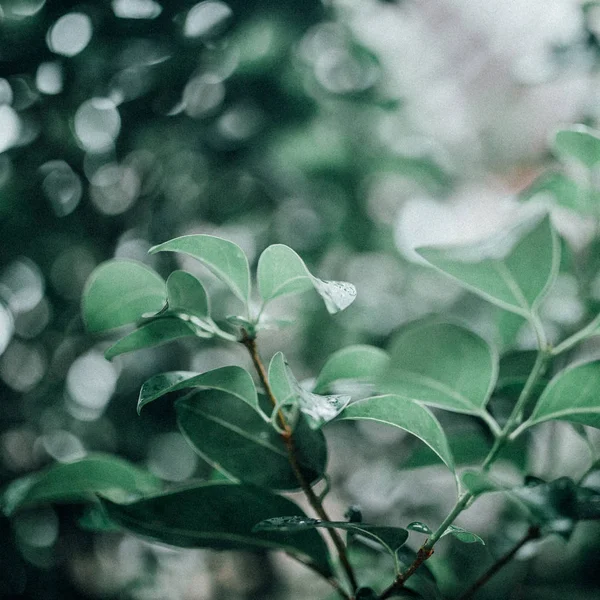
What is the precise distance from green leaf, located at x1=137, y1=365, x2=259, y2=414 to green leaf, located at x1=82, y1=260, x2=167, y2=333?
6cm

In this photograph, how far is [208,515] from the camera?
0.39 meters

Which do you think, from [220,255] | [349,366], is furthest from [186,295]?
[349,366]

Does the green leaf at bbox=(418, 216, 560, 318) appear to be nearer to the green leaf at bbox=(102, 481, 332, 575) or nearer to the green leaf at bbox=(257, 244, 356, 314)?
the green leaf at bbox=(257, 244, 356, 314)

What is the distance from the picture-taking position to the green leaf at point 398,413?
32cm

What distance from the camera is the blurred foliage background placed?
817 millimetres

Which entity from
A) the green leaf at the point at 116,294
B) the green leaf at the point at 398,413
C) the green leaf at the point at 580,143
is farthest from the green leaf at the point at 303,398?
the green leaf at the point at 580,143

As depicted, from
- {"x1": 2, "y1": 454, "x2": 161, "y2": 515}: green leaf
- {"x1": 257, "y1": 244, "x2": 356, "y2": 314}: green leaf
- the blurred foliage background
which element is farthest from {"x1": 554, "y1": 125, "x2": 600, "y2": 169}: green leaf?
{"x1": 2, "y1": 454, "x2": 161, "y2": 515}: green leaf

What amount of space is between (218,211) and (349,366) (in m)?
0.72

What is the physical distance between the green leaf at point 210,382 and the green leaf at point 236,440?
58 millimetres

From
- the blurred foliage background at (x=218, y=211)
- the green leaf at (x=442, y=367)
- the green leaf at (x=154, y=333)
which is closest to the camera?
the green leaf at (x=442, y=367)

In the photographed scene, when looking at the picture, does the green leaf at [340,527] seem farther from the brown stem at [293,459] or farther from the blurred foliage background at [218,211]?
the blurred foliage background at [218,211]

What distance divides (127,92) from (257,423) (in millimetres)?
670

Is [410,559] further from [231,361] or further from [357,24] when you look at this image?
[357,24]

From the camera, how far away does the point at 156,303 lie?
0.40m
